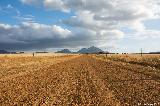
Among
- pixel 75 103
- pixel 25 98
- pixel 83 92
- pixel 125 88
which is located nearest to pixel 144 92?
pixel 125 88

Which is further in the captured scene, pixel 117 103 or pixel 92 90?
pixel 92 90

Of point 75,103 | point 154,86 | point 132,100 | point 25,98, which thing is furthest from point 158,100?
point 25,98

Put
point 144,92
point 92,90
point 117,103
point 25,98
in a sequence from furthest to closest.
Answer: point 92,90 < point 144,92 < point 25,98 < point 117,103

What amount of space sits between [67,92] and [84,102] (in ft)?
11.4

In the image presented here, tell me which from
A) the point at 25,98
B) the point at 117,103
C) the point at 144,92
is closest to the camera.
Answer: the point at 117,103

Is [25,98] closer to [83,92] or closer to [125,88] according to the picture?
[83,92]

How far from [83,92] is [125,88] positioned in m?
2.90

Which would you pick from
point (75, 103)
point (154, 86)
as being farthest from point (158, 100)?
point (154, 86)

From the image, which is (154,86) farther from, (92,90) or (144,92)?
(92,90)

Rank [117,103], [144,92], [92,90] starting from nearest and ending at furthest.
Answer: [117,103] → [144,92] → [92,90]

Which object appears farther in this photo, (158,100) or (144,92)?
(144,92)

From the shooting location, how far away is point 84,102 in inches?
550

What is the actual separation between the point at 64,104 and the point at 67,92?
12.0 feet

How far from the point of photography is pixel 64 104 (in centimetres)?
1366
